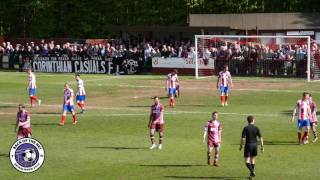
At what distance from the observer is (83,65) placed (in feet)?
213

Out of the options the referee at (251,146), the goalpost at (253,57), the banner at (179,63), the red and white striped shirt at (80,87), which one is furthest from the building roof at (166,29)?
the referee at (251,146)

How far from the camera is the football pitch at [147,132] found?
2462cm

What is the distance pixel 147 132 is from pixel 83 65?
33027mm

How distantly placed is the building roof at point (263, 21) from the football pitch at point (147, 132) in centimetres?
1297

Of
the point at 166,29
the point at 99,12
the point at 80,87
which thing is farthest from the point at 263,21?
the point at 80,87

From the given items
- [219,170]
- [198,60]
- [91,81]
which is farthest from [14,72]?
[219,170]

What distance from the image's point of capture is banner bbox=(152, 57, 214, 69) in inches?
2328

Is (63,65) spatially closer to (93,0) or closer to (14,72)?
(14,72)

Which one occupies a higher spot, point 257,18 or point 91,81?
point 257,18

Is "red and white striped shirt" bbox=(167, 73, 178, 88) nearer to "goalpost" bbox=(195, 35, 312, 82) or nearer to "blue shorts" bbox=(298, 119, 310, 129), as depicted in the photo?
"blue shorts" bbox=(298, 119, 310, 129)

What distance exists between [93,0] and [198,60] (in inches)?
1094

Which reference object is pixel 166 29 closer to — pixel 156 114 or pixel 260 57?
pixel 260 57

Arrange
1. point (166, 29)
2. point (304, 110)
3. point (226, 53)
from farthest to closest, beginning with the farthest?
point (166, 29)
point (226, 53)
point (304, 110)

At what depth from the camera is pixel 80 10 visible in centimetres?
8425
